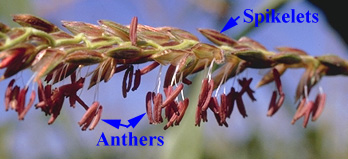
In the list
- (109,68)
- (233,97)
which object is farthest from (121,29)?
(233,97)

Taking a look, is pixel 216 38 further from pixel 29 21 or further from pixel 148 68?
pixel 29 21

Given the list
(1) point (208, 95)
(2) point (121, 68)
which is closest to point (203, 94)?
(1) point (208, 95)

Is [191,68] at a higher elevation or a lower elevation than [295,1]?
lower

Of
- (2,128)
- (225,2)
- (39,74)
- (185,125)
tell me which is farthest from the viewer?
(2,128)

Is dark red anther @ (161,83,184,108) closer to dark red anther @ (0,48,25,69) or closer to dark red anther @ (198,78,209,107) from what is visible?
dark red anther @ (198,78,209,107)

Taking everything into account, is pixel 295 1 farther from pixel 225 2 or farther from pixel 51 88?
pixel 51 88

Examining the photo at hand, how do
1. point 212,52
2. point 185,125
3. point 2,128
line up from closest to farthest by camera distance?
point 212,52 < point 185,125 < point 2,128
